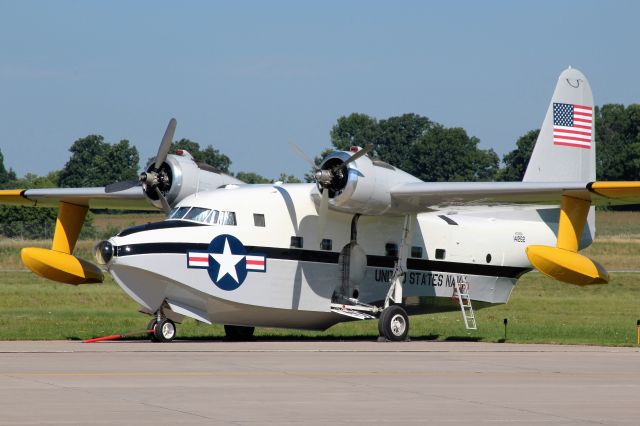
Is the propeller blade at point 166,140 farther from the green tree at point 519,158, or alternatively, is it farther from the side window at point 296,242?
the green tree at point 519,158

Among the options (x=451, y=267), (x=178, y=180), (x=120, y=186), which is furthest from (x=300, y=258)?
(x=120, y=186)

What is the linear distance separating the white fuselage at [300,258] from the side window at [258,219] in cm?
2

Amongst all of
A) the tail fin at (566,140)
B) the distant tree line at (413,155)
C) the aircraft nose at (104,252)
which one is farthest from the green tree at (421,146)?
A: the aircraft nose at (104,252)

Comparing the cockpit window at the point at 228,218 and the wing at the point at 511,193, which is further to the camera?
the cockpit window at the point at 228,218

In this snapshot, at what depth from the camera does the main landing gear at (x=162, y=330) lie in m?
22.2

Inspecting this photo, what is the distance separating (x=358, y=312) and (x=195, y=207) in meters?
4.27

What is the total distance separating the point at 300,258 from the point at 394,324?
239 centimetres

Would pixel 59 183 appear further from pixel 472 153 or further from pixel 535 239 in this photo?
pixel 535 239

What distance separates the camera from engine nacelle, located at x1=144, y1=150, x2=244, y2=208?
24625 millimetres

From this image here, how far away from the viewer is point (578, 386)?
14.7 meters

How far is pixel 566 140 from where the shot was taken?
26844 mm

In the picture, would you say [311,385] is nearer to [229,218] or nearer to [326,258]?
[229,218]

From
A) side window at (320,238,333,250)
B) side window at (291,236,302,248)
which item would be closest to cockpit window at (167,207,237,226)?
side window at (291,236,302,248)

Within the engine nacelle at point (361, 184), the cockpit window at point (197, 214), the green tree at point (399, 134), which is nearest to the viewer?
the engine nacelle at point (361, 184)
